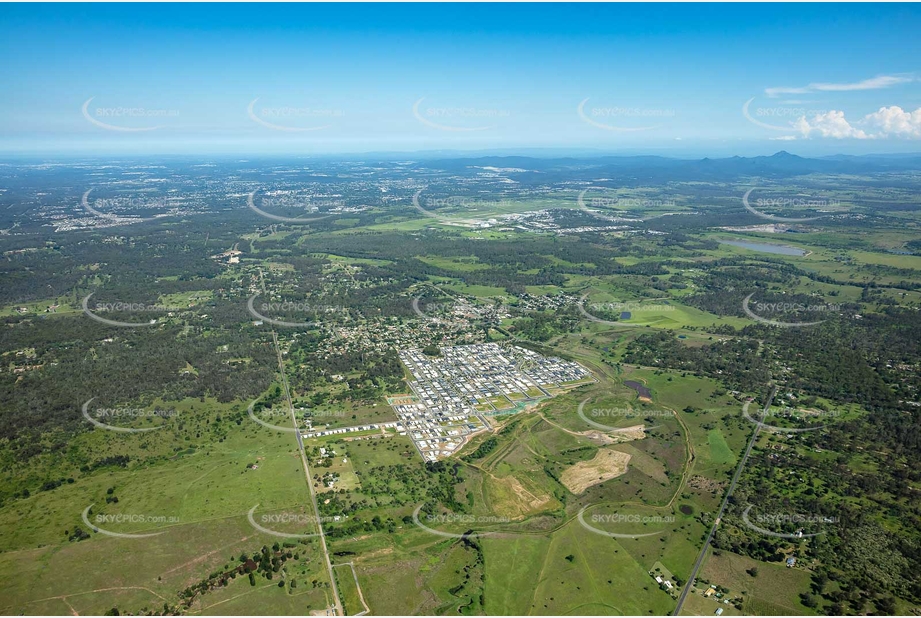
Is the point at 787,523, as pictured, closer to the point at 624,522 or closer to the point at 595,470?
the point at 624,522

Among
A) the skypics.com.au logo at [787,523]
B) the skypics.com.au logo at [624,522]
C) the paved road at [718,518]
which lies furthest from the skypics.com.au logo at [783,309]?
the skypics.com.au logo at [624,522]

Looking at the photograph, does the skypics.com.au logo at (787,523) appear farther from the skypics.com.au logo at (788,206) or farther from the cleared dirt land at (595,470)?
the skypics.com.au logo at (788,206)

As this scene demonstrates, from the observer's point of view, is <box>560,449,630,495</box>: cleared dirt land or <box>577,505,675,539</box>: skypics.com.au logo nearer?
<box>577,505,675,539</box>: skypics.com.au logo

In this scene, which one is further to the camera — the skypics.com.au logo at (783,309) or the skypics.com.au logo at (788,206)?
the skypics.com.au logo at (788,206)

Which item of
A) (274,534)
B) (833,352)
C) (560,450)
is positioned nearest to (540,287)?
(833,352)

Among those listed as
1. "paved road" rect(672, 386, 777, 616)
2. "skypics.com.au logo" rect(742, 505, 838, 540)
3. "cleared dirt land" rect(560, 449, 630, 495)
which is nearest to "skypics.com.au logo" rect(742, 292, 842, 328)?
"paved road" rect(672, 386, 777, 616)

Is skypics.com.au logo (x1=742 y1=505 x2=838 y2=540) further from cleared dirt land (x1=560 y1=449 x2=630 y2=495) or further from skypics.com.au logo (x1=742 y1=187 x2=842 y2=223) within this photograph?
skypics.com.au logo (x1=742 y1=187 x2=842 y2=223)

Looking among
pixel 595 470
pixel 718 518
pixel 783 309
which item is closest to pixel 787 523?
pixel 718 518

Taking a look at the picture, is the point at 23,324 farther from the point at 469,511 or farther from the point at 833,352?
the point at 833,352
